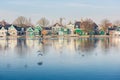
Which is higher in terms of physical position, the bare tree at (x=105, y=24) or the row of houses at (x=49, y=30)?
the bare tree at (x=105, y=24)

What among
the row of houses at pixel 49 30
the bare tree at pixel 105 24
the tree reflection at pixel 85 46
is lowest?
the tree reflection at pixel 85 46

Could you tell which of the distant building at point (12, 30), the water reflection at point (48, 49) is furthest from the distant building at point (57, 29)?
the water reflection at point (48, 49)

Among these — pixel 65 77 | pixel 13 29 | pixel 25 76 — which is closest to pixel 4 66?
pixel 25 76

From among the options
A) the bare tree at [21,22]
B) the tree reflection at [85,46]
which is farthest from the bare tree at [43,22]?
the tree reflection at [85,46]

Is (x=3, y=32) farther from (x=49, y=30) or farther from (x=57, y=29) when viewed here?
(x=57, y=29)

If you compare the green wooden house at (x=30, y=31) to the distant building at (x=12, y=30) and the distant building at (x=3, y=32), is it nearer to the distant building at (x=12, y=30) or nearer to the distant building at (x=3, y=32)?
the distant building at (x=12, y=30)

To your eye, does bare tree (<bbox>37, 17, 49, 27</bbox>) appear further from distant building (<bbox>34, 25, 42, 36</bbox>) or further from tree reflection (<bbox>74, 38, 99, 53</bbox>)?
tree reflection (<bbox>74, 38, 99, 53</bbox>)

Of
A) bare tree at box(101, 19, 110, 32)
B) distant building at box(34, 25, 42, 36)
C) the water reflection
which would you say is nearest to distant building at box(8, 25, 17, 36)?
distant building at box(34, 25, 42, 36)

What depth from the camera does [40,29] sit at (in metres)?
98.9

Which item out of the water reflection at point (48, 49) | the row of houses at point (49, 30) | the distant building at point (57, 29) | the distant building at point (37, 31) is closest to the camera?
the water reflection at point (48, 49)

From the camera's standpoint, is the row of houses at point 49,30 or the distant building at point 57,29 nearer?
the row of houses at point 49,30

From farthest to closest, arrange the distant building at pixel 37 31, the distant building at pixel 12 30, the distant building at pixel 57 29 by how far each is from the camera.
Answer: the distant building at pixel 57 29 → the distant building at pixel 37 31 → the distant building at pixel 12 30

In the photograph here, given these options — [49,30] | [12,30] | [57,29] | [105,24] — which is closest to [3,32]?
[12,30]

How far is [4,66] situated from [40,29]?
7756 cm
